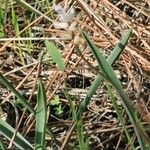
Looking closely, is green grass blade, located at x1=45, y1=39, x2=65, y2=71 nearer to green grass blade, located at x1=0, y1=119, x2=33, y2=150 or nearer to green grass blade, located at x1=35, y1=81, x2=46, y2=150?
green grass blade, located at x1=35, y1=81, x2=46, y2=150

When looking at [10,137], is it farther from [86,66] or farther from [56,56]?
[86,66]

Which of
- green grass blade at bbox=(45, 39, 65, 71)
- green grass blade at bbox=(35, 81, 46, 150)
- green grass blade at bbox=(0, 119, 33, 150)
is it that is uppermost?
green grass blade at bbox=(45, 39, 65, 71)

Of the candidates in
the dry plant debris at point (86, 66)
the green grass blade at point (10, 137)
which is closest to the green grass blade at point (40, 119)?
the green grass blade at point (10, 137)

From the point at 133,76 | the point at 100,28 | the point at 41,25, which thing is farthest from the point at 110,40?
the point at 41,25

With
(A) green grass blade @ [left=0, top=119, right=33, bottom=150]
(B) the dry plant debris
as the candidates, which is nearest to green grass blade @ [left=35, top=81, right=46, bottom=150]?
(A) green grass blade @ [left=0, top=119, right=33, bottom=150]

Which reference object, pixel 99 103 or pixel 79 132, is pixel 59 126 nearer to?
pixel 99 103

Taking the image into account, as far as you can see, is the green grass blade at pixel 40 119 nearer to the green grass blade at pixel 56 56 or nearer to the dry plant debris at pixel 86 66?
the green grass blade at pixel 56 56
